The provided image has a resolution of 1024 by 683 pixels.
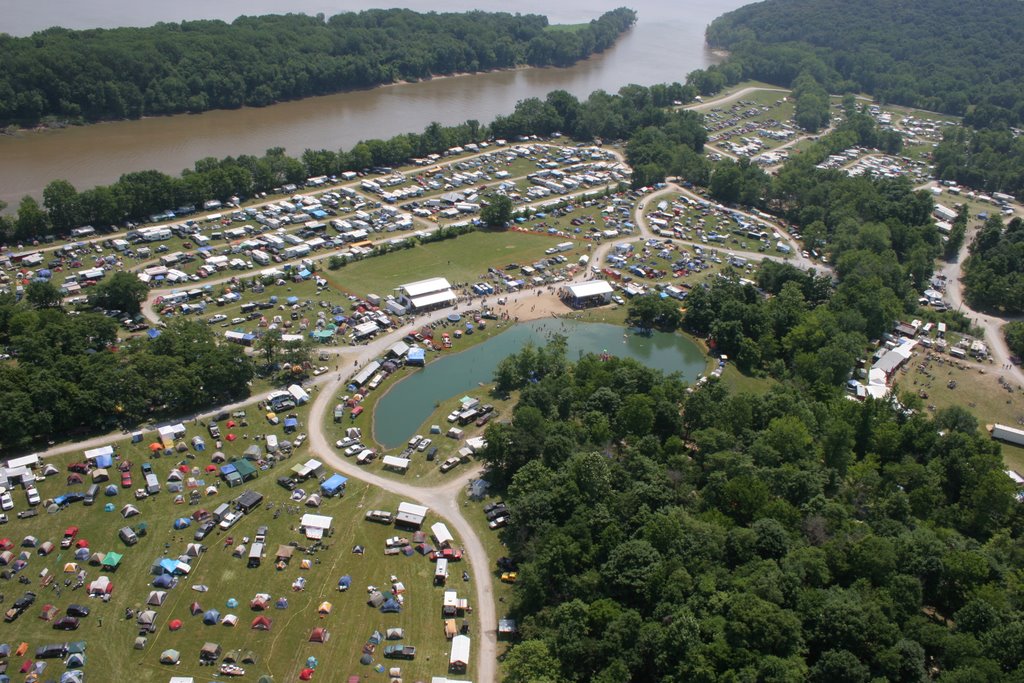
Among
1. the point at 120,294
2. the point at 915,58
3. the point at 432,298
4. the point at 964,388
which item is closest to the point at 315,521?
the point at 432,298

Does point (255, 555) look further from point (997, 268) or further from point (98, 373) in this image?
point (997, 268)

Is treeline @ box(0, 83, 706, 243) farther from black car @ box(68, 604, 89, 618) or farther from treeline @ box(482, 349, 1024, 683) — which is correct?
treeline @ box(482, 349, 1024, 683)

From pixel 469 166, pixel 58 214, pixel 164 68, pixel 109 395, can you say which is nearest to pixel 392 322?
pixel 109 395

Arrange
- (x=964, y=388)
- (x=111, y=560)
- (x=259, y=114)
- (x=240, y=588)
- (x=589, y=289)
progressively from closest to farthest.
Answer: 1. (x=240, y=588)
2. (x=111, y=560)
3. (x=964, y=388)
4. (x=589, y=289)
5. (x=259, y=114)

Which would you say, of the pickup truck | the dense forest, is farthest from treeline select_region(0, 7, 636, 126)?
the pickup truck

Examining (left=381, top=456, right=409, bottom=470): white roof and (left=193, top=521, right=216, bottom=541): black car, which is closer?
(left=193, top=521, right=216, bottom=541): black car
